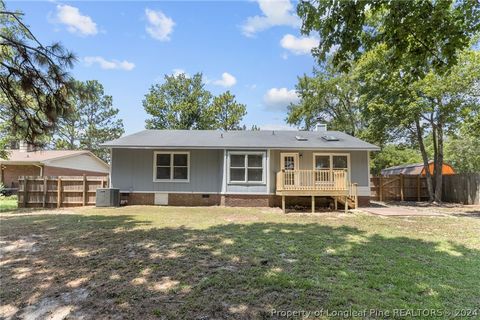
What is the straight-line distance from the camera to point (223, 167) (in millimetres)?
13719

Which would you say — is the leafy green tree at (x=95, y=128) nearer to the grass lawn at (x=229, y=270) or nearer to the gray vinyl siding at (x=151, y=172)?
the gray vinyl siding at (x=151, y=172)

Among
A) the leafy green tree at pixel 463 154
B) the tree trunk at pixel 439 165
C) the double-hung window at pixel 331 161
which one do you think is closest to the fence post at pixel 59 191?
the double-hung window at pixel 331 161

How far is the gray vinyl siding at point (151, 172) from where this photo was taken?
14.0 metres

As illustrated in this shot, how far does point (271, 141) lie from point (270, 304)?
11.5 metres

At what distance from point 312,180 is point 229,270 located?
355 inches

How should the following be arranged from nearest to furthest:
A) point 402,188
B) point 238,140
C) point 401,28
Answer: point 401,28, point 238,140, point 402,188

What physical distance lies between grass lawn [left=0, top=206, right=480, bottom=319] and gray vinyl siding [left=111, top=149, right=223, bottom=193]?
6.02 m

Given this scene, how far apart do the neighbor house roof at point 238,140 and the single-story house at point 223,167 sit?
1.7 inches

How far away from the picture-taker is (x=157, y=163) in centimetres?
1415

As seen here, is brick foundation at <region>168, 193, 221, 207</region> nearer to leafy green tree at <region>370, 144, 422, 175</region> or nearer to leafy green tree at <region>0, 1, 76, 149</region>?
leafy green tree at <region>0, 1, 76, 149</region>

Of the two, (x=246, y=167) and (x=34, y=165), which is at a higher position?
(x=34, y=165)

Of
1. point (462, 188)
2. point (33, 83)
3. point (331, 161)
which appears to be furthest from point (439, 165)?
point (33, 83)

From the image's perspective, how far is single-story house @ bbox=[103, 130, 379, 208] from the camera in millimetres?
13555

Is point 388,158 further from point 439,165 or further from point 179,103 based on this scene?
point 179,103
